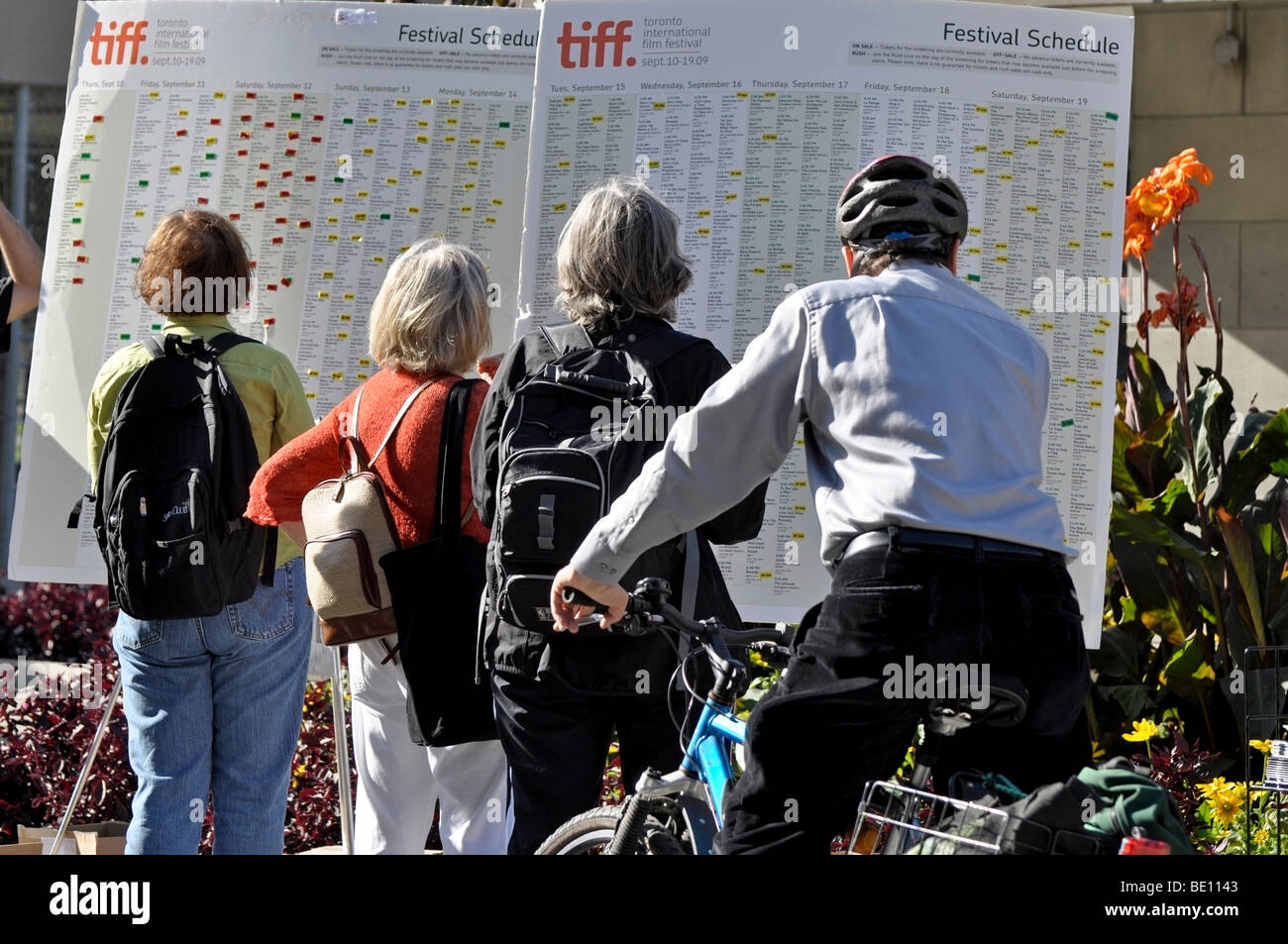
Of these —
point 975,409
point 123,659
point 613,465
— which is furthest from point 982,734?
point 123,659

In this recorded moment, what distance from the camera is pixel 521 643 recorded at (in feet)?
10.2

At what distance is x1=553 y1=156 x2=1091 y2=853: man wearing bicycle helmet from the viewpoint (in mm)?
2334

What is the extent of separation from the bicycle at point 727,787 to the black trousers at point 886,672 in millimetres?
41

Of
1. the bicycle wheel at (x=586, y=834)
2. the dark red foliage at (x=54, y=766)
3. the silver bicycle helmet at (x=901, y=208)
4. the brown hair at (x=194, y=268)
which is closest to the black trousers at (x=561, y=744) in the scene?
the bicycle wheel at (x=586, y=834)

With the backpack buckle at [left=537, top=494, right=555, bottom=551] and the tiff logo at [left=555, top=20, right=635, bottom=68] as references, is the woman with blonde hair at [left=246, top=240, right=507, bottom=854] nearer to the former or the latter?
the backpack buckle at [left=537, top=494, right=555, bottom=551]

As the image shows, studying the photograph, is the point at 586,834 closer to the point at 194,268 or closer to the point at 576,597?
the point at 576,597

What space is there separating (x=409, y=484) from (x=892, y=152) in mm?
1673

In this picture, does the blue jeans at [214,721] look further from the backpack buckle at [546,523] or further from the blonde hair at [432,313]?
the backpack buckle at [546,523]

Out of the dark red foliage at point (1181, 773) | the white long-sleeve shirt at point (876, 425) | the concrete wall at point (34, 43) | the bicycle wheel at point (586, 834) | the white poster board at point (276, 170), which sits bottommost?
the dark red foliage at point (1181, 773)

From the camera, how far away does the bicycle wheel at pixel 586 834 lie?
2.89m

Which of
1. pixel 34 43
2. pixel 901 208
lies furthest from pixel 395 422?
pixel 34 43

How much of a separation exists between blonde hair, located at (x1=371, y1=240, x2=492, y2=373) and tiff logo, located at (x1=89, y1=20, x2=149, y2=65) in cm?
175
